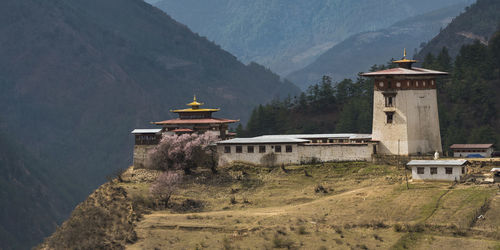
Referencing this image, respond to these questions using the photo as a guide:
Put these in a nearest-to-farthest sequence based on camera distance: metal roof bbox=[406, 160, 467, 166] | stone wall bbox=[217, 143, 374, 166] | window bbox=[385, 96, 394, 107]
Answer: metal roof bbox=[406, 160, 467, 166] → window bbox=[385, 96, 394, 107] → stone wall bbox=[217, 143, 374, 166]

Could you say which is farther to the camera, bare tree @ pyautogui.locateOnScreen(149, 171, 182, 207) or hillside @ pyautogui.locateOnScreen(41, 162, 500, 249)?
bare tree @ pyautogui.locateOnScreen(149, 171, 182, 207)

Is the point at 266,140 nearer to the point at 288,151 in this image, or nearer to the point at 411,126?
the point at 288,151

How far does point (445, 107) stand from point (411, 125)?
7122 centimetres

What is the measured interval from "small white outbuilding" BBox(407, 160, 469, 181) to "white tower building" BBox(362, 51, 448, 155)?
25.4 ft

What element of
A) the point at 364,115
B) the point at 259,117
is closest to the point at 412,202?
the point at 364,115

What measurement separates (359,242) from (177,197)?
2698 cm

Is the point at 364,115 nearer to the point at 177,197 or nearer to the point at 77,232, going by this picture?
the point at 177,197

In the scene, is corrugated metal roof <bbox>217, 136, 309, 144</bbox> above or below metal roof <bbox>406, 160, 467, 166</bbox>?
above

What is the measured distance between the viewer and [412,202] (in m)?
83.1

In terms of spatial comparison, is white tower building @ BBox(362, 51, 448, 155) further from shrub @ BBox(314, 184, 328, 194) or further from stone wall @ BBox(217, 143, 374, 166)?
shrub @ BBox(314, 184, 328, 194)

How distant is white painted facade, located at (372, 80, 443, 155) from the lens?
321 ft

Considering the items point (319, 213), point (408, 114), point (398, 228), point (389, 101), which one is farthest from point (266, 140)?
point (398, 228)

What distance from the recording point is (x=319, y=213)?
278 ft

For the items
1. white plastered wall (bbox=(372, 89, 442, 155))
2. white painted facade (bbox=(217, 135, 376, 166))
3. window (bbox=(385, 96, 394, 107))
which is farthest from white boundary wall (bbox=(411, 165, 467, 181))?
window (bbox=(385, 96, 394, 107))
